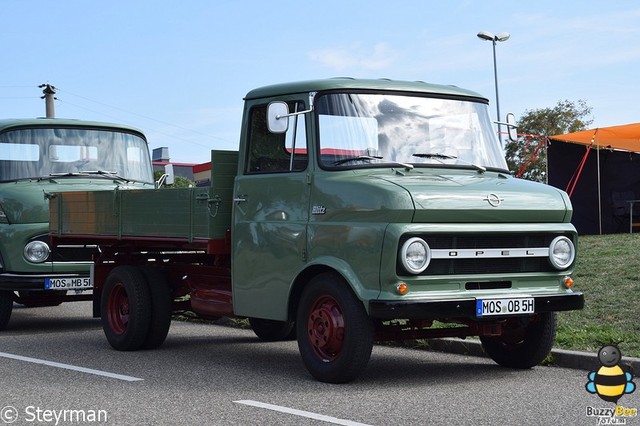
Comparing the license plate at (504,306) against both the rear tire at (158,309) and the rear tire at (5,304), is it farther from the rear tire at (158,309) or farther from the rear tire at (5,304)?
the rear tire at (5,304)

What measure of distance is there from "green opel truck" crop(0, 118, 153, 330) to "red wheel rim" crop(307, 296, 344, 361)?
4.60m

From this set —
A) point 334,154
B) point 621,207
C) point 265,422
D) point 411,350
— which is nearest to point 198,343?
point 411,350

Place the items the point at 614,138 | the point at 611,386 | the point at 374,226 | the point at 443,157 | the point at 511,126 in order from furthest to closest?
the point at 614,138, the point at 511,126, the point at 443,157, the point at 374,226, the point at 611,386

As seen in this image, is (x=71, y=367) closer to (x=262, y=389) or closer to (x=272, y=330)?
(x=262, y=389)

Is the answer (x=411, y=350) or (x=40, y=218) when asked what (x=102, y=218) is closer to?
(x=40, y=218)

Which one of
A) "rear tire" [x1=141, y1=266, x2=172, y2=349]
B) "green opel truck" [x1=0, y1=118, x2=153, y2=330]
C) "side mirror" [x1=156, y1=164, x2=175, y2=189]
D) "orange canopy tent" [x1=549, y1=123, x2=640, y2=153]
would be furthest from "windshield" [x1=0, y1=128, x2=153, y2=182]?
"orange canopy tent" [x1=549, y1=123, x2=640, y2=153]

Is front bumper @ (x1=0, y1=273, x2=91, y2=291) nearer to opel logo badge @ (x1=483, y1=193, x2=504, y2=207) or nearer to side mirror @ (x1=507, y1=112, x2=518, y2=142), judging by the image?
side mirror @ (x1=507, y1=112, x2=518, y2=142)

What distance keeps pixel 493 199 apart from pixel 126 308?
4.49 m

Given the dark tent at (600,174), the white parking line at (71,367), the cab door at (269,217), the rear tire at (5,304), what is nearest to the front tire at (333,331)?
the cab door at (269,217)

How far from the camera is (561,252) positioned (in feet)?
28.2

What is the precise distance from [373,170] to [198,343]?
396 centimetres

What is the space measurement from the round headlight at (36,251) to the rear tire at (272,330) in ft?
9.17

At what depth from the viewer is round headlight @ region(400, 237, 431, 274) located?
7734 millimetres

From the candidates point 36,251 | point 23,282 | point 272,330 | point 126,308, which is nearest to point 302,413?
point 126,308
